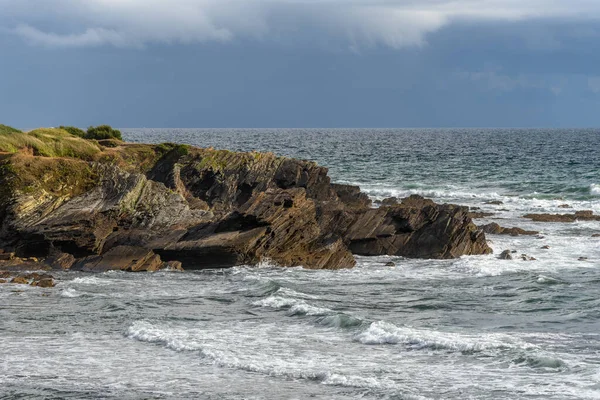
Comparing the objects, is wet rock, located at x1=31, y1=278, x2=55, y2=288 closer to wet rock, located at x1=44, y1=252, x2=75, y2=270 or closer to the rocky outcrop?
the rocky outcrop

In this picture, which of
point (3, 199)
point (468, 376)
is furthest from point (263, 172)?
point (468, 376)

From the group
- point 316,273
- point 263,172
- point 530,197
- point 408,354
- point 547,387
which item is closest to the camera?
point 547,387

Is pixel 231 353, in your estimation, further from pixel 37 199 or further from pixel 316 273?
pixel 37 199

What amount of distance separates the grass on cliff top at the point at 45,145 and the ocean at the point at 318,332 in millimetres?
18233

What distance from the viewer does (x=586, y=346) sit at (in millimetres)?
22922

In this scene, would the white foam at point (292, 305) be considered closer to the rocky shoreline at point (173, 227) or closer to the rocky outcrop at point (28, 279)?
the rocky shoreline at point (173, 227)

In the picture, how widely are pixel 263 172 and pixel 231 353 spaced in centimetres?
3201

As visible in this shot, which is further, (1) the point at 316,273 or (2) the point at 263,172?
(2) the point at 263,172

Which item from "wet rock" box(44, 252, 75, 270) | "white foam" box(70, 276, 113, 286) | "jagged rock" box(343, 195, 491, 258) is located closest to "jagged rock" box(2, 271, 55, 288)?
"white foam" box(70, 276, 113, 286)

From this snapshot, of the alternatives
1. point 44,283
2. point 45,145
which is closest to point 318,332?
point 44,283

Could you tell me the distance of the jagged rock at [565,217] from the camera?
56.4 metres

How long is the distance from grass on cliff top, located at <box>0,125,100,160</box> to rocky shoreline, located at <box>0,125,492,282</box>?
4656mm

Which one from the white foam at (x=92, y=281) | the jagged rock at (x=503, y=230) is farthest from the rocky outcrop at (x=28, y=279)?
the jagged rock at (x=503, y=230)

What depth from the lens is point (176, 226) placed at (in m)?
39.8
